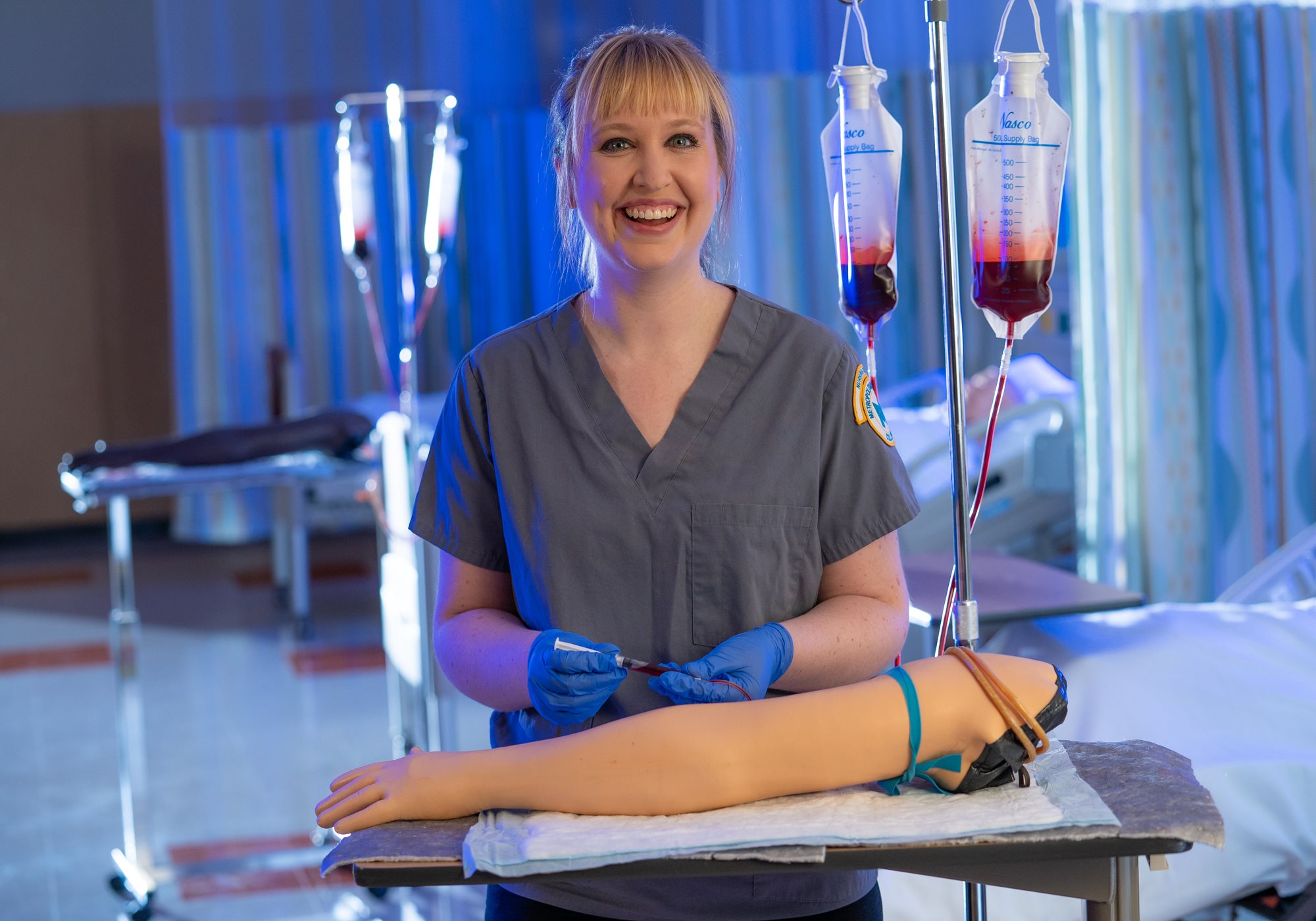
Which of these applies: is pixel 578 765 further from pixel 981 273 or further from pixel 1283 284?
pixel 1283 284

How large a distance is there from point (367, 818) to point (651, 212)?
21.9 inches

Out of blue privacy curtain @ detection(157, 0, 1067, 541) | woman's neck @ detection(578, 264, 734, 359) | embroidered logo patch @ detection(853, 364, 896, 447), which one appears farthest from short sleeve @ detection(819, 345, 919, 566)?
blue privacy curtain @ detection(157, 0, 1067, 541)

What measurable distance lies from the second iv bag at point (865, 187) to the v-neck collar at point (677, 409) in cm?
10

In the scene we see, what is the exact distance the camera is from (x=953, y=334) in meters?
1.13

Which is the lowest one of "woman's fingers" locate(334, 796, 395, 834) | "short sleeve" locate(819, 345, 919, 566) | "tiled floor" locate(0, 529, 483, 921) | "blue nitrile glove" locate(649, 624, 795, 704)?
"tiled floor" locate(0, 529, 483, 921)

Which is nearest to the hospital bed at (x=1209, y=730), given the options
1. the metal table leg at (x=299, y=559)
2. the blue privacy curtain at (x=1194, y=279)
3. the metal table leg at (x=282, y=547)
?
the blue privacy curtain at (x=1194, y=279)

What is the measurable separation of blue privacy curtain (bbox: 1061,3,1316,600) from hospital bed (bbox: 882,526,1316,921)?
1319 millimetres

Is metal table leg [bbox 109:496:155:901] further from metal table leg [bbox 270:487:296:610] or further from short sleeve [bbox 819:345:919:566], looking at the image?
short sleeve [bbox 819:345:919:566]

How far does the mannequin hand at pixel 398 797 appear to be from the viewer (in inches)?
40.8

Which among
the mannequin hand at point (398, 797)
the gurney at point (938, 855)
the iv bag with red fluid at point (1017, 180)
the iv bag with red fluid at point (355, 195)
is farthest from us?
the iv bag with red fluid at point (355, 195)

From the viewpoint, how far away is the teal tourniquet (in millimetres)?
1037

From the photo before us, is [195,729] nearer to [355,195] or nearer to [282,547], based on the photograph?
[282,547]

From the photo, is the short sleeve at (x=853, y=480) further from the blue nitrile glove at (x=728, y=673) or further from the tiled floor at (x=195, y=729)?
the tiled floor at (x=195, y=729)

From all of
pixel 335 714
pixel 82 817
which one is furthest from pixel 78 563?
pixel 82 817
